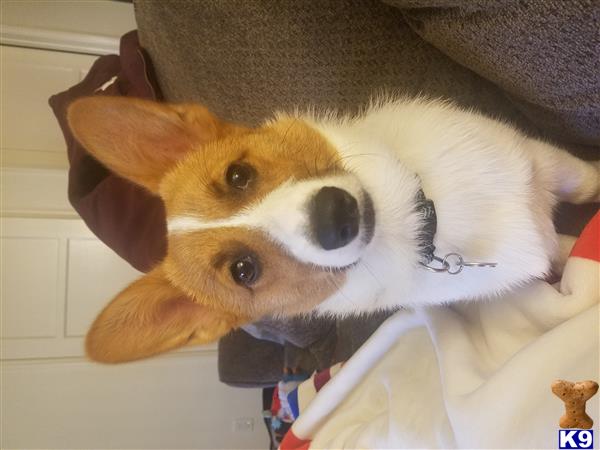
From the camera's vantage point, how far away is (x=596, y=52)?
38.4 inches

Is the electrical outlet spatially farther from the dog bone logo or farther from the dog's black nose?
the dog bone logo

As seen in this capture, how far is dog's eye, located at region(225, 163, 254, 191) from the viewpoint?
1.26m

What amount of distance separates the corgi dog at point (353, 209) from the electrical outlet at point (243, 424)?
2.52 metres

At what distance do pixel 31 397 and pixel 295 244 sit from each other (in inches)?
113

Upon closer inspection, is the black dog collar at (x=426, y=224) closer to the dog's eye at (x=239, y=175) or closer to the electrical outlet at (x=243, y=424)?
the dog's eye at (x=239, y=175)

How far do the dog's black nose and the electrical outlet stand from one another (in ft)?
9.63

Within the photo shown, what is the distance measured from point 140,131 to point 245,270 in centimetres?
46

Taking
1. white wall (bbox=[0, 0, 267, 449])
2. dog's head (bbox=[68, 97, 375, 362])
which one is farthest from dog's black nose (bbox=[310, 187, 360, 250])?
white wall (bbox=[0, 0, 267, 449])

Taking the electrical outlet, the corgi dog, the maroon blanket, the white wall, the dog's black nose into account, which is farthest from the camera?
the electrical outlet

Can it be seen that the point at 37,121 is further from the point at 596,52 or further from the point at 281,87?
the point at 596,52

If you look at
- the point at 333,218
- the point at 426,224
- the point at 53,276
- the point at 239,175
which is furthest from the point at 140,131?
the point at 53,276

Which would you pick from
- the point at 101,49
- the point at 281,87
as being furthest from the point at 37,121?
the point at 281,87

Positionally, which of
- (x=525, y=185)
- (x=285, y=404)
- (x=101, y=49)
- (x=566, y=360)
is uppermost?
(x=525, y=185)

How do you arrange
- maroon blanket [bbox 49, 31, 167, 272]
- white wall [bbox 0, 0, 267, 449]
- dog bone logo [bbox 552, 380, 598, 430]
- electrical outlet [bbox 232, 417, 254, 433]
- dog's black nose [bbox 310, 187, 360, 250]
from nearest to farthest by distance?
dog bone logo [bbox 552, 380, 598, 430]
dog's black nose [bbox 310, 187, 360, 250]
maroon blanket [bbox 49, 31, 167, 272]
white wall [bbox 0, 0, 267, 449]
electrical outlet [bbox 232, 417, 254, 433]
